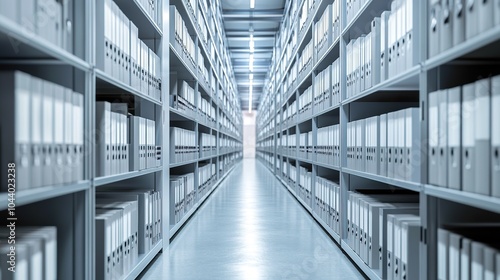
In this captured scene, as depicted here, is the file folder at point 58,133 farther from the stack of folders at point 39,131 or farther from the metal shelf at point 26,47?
the metal shelf at point 26,47

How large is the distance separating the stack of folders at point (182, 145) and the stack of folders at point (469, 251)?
7.57ft

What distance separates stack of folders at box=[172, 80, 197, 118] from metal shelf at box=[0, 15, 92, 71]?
79.3 inches

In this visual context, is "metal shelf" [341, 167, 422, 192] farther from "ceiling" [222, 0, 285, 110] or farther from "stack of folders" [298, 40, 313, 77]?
"ceiling" [222, 0, 285, 110]

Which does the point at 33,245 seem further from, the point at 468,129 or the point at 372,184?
the point at 372,184

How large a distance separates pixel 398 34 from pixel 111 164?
142 cm

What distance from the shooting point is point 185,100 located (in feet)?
13.0

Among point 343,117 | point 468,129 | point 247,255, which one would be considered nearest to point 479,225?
point 468,129

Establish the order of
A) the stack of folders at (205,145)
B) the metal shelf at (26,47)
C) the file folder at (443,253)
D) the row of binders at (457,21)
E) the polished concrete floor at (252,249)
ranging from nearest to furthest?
the metal shelf at (26,47) → the row of binders at (457,21) → the file folder at (443,253) → the polished concrete floor at (252,249) → the stack of folders at (205,145)

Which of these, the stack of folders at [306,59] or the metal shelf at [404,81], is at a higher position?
the stack of folders at [306,59]

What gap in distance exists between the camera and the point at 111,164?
1.79 metres

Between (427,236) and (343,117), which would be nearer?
(427,236)

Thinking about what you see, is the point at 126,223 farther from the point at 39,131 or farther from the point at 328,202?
the point at 328,202

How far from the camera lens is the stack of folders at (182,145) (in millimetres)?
3345

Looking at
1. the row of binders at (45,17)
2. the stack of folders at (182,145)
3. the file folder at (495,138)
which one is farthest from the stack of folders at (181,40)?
the file folder at (495,138)
